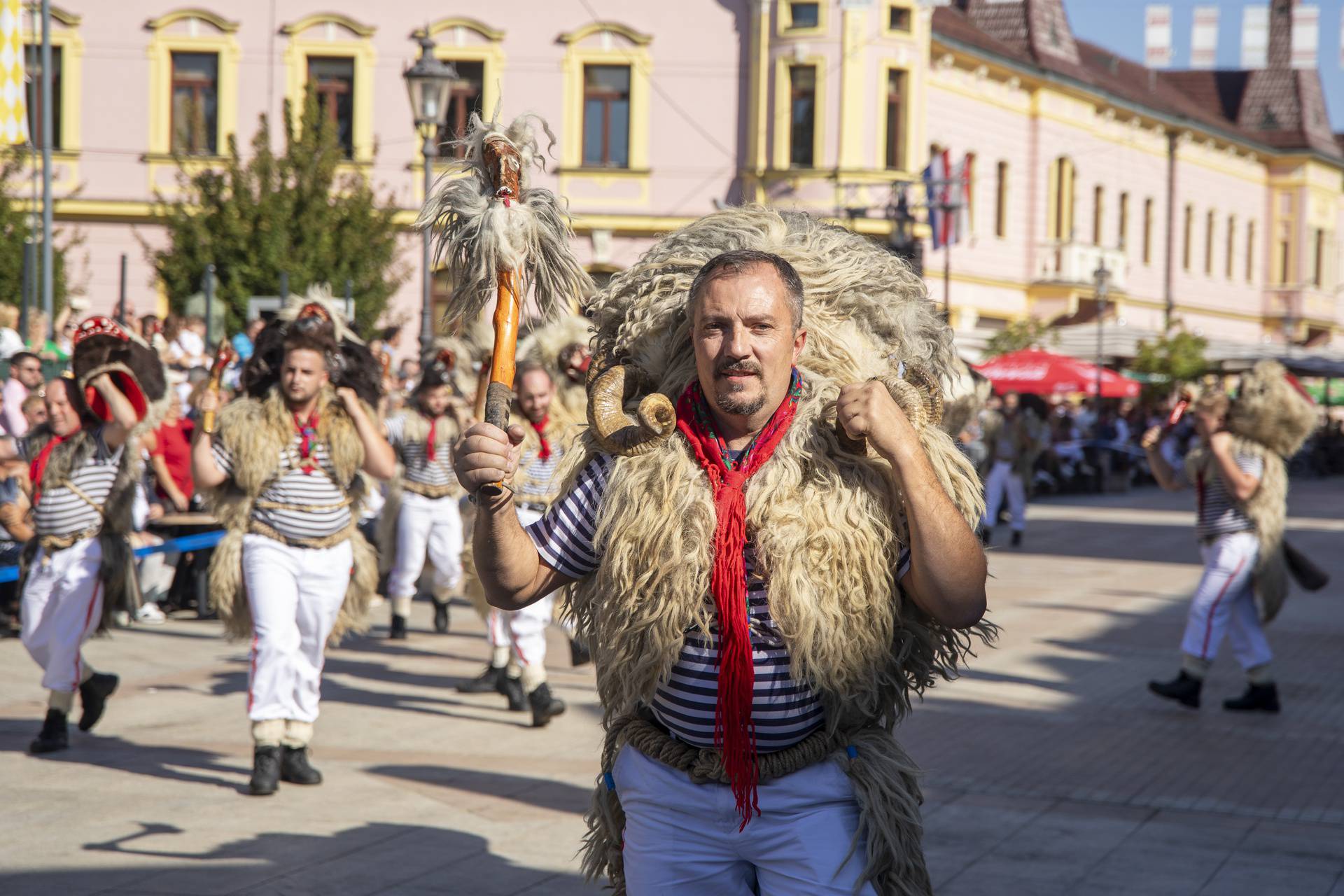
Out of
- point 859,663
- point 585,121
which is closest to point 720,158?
Answer: point 585,121

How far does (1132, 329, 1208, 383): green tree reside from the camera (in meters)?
34.9

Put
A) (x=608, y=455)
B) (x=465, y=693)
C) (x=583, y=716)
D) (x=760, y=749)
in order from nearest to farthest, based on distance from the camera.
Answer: (x=760, y=749), (x=608, y=455), (x=583, y=716), (x=465, y=693)

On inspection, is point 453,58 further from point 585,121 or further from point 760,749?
point 760,749

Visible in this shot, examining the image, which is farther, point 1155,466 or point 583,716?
point 1155,466

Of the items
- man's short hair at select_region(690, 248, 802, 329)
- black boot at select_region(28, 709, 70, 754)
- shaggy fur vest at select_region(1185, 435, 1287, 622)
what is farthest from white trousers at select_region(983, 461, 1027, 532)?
man's short hair at select_region(690, 248, 802, 329)

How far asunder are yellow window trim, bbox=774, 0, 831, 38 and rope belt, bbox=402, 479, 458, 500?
21581mm

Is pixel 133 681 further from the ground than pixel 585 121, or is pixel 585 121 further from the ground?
pixel 585 121

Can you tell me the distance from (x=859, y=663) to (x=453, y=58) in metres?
29.6

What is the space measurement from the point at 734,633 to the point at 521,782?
3982 mm

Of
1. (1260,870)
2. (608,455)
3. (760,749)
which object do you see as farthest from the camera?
(1260,870)

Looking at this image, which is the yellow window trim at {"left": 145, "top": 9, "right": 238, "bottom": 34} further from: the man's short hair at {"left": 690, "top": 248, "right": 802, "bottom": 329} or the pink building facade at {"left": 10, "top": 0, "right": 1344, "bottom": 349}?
the man's short hair at {"left": 690, "top": 248, "right": 802, "bottom": 329}

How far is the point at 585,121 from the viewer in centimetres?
3188

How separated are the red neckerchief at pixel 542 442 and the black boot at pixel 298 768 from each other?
7.54 feet

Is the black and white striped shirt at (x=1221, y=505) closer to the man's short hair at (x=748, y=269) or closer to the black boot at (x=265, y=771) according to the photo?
the black boot at (x=265, y=771)
